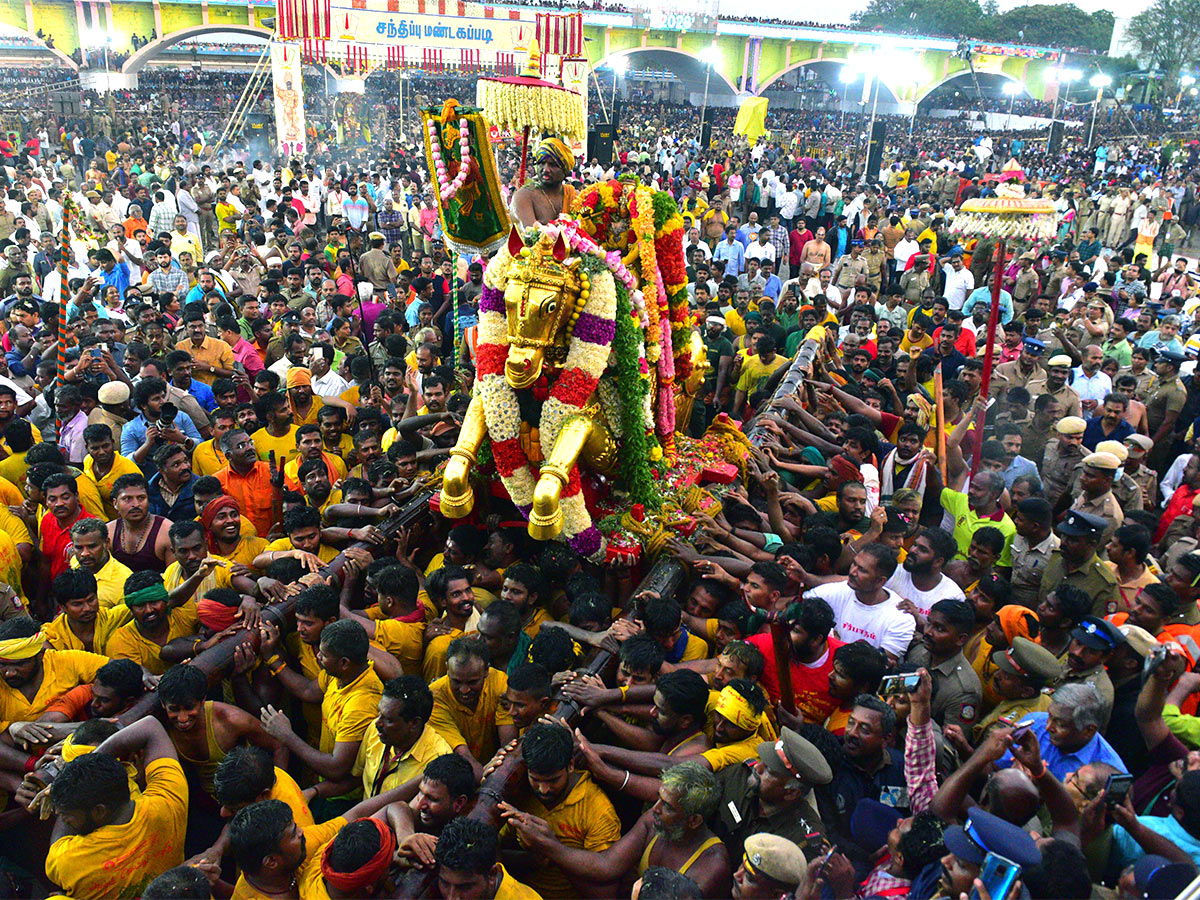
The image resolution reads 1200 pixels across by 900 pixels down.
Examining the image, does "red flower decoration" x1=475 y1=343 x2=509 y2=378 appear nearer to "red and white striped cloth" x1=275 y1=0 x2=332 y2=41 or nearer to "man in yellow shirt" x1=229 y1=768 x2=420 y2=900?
"man in yellow shirt" x1=229 y1=768 x2=420 y2=900

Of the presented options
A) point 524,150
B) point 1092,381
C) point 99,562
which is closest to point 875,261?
point 1092,381

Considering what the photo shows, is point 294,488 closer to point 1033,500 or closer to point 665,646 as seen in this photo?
point 665,646

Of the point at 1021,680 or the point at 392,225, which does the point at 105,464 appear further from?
the point at 392,225

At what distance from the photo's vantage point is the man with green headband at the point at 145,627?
13.1 ft

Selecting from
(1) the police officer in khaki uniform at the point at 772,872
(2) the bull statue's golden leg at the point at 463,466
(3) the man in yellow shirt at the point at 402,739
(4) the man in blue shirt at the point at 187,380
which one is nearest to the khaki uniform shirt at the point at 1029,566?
(1) the police officer in khaki uniform at the point at 772,872

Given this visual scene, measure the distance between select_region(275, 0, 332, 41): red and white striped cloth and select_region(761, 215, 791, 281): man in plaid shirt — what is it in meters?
13.7

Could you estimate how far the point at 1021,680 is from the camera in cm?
360

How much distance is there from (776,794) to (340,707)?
185 cm

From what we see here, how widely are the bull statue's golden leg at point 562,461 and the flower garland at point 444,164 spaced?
2.25m

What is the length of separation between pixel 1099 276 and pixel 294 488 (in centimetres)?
1117

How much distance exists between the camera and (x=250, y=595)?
4.37 metres

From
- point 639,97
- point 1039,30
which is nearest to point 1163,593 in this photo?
point 639,97

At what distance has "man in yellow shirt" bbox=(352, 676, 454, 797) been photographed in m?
3.33

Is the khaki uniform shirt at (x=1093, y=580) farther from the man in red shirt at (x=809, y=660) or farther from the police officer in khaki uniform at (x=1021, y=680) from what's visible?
the man in red shirt at (x=809, y=660)
